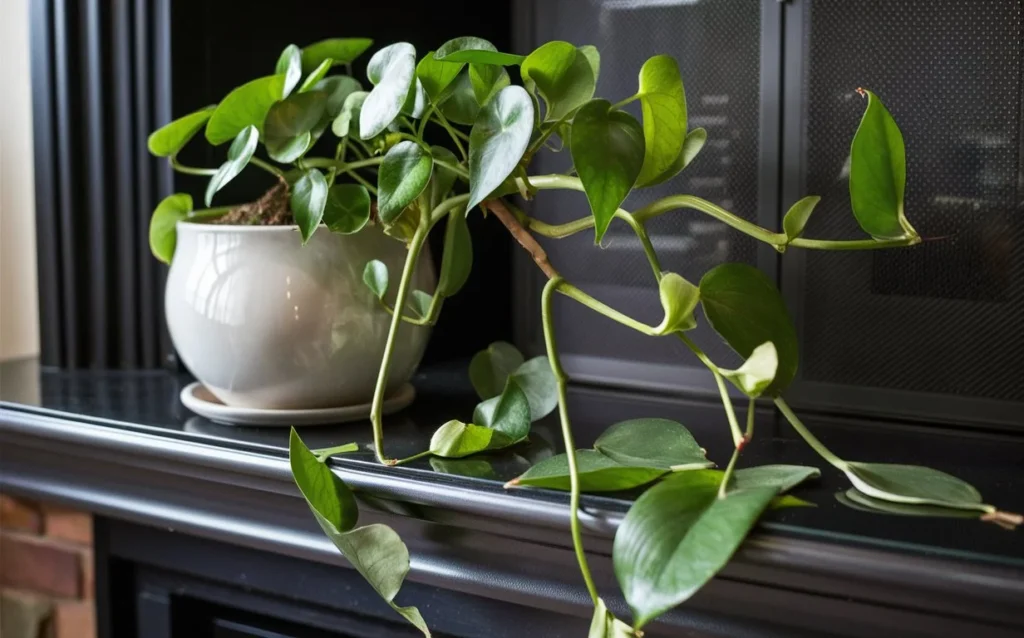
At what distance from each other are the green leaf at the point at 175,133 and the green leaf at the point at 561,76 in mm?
309

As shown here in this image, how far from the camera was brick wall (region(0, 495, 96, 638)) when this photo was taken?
969 mm

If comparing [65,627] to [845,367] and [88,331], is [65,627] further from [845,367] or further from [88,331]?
[845,367]

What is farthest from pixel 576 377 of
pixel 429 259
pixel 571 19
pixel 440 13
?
pixel 440 13

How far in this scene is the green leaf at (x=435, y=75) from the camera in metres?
0.69

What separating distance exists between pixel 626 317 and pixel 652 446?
0.10 metres

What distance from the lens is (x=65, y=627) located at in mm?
989

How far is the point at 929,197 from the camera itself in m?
0.87

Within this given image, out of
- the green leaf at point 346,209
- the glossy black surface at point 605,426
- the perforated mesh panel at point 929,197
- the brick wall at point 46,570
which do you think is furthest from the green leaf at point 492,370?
the brick wall at point 46,570

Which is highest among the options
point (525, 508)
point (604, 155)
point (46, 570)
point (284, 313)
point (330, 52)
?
point (330, 52)

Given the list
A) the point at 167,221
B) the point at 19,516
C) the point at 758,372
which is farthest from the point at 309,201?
the point at 19,516

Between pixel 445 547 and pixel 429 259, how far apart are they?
0.89 feet

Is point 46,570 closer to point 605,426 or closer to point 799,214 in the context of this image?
point 605,426

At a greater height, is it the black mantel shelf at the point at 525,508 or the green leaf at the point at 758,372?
the green leaf at the point at 758,372

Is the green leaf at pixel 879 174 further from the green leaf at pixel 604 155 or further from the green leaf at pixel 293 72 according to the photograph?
the green leaf at pixel 293 72
